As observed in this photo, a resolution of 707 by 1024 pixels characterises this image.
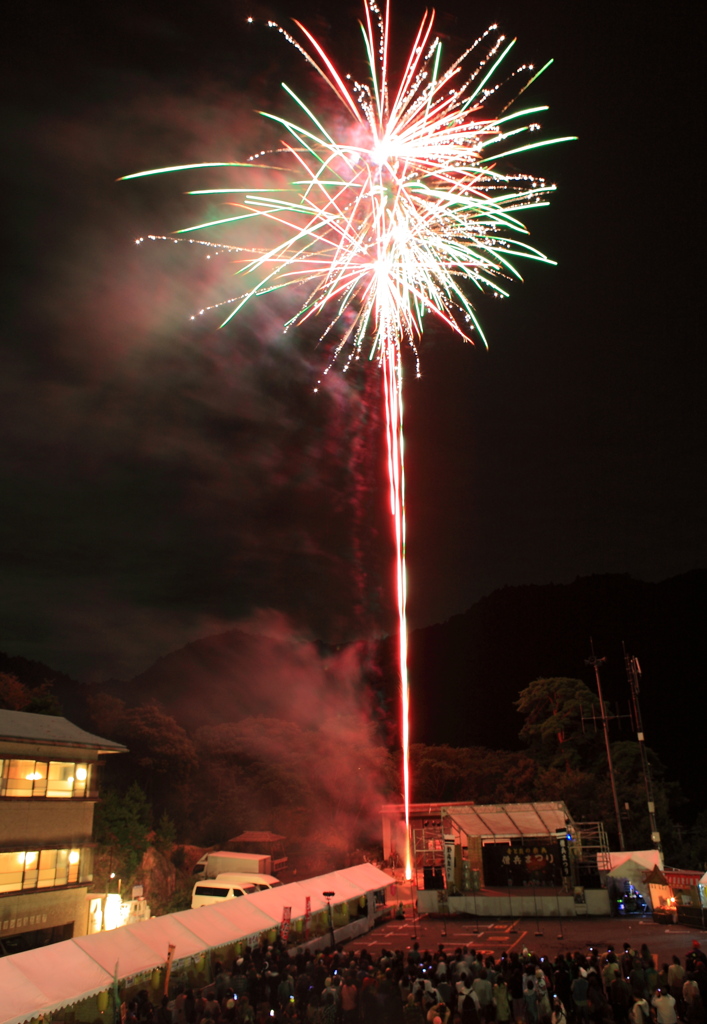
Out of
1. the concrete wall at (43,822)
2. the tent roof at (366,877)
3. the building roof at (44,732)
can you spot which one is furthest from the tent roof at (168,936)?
the tent roof at (366,877)

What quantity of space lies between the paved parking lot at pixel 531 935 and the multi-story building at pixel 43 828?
6.92m

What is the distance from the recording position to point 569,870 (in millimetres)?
23375

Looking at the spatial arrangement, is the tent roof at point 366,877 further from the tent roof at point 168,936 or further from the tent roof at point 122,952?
the tent roof at point 122,952

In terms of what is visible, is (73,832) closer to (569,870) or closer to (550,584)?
(569,870)

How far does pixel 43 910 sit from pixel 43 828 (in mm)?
1770

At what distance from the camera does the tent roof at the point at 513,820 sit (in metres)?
24.5

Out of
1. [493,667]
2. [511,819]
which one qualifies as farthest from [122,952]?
[493,667]

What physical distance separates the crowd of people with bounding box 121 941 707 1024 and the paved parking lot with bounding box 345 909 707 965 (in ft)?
13.2

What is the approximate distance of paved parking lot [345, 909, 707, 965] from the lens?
15.6 meters

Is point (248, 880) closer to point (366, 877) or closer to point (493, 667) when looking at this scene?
point (366, 877)

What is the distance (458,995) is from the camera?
9.62m

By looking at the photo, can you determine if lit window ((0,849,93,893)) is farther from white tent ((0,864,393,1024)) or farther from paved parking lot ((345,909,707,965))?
paved parking lot ((345,909,707,965))

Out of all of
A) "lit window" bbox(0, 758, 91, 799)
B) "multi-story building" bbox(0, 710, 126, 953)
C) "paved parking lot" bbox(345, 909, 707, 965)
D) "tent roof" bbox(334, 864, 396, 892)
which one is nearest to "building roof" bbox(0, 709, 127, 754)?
"multi-story building" bbox(0, 710, 126, 953)

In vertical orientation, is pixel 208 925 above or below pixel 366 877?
above
